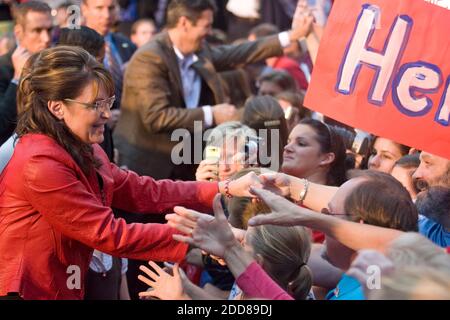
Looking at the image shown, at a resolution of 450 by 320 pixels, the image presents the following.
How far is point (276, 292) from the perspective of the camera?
2930 millimetres

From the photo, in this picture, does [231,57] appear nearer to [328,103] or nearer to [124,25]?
[328,103]

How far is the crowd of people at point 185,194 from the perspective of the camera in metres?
3.15

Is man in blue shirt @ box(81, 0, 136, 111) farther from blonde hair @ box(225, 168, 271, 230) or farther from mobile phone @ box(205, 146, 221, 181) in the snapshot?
blonde hair @ box(225, 168, 271, 230)

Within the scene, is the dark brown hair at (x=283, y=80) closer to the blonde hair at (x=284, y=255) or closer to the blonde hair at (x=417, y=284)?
the blonde hair at (x=284, y=255)

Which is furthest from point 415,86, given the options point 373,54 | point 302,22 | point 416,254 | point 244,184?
point 302,22

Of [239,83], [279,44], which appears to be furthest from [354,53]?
[239,83]

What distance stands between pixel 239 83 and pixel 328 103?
13.1 feet

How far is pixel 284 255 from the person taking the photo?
3.65 meters

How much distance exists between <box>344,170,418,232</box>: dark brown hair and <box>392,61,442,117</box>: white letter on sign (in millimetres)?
852

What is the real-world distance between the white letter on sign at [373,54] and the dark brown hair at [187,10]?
8.23ft

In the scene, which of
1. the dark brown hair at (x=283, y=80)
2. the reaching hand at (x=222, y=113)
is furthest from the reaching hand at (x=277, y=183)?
the dark brown hair at (x=283, y=80)

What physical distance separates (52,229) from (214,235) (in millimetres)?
707

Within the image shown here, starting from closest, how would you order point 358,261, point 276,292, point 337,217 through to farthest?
point 358,261, point 276,292, point 337,217

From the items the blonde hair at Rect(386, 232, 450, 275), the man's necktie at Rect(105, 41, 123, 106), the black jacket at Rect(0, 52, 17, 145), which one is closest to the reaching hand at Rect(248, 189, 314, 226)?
the blonde hair at Rect(386, 232, 450, 275)
